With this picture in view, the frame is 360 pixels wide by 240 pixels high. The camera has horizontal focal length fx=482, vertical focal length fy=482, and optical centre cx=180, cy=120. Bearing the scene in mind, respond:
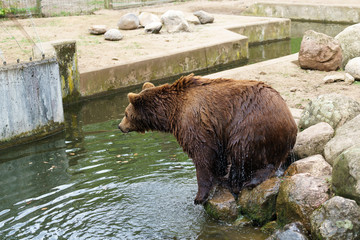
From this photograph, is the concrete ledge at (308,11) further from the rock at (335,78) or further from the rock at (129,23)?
the rock at (335,78)

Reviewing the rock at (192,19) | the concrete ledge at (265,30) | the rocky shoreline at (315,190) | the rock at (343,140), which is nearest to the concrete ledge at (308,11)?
the concrete ledge at (265,30)

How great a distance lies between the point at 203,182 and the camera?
6.14m

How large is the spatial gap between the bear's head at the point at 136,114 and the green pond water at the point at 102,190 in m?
0.97

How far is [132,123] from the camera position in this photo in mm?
6742

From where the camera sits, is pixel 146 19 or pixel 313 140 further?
pixel 146 19

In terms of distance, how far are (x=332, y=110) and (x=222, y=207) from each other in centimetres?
221

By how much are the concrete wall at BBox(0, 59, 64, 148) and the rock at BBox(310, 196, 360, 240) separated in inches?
242

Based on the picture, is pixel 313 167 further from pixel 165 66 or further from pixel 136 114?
pixel 165 66

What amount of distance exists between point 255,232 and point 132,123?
225 centimetres

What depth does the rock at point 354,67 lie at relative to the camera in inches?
384

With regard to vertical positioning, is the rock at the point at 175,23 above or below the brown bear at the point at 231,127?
above

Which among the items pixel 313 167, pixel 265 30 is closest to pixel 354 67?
pixel 313 167

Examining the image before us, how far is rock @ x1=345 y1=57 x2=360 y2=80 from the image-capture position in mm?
9766

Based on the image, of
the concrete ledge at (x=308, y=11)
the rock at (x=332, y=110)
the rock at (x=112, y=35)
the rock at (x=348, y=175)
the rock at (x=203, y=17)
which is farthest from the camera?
the concrete ledge at (x=308, y=11)
